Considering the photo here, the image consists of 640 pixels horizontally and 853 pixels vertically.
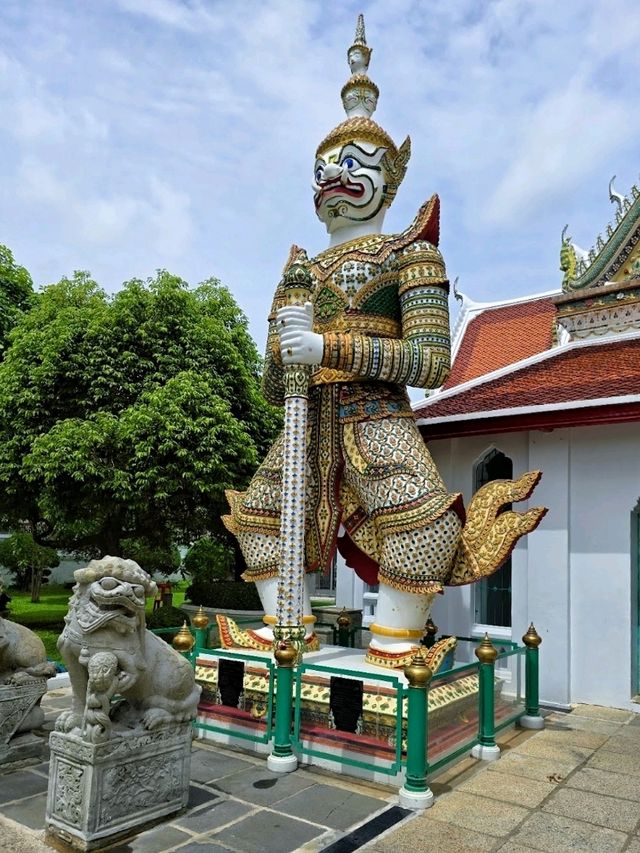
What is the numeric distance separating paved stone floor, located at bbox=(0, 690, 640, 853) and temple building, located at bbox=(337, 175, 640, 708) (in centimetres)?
141

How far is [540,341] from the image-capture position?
1091 cm

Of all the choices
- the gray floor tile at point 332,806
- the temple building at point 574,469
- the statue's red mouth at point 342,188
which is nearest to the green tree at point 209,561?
the temple building at point 574,469

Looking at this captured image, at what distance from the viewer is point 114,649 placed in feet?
12.2

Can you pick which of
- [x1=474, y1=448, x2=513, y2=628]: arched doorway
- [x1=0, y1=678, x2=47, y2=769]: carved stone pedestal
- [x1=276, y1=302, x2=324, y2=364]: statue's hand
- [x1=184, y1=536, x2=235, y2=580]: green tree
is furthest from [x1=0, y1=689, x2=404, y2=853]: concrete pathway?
[x1=184, y1=536, x2=235, y2=580]: green tree

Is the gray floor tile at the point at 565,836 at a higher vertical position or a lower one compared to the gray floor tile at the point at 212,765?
higher

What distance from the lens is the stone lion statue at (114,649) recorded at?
12.0ft

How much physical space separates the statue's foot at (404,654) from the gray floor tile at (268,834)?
147 centimetres

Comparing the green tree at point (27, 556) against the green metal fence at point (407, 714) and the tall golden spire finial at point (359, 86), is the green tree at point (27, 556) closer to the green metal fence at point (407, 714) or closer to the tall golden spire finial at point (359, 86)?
the green metal fence at point (407, 714)

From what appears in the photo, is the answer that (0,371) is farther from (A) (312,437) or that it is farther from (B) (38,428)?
(A) (312,437)

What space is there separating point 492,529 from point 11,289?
13.1m

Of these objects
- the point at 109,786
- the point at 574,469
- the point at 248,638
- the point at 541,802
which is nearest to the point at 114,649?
the point at 109,786

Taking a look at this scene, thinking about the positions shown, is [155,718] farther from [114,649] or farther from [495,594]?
[495,594]

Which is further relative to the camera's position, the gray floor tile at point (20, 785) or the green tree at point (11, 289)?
the green tree at point (11, 289)

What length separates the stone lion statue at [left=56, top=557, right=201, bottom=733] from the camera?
3.65m
